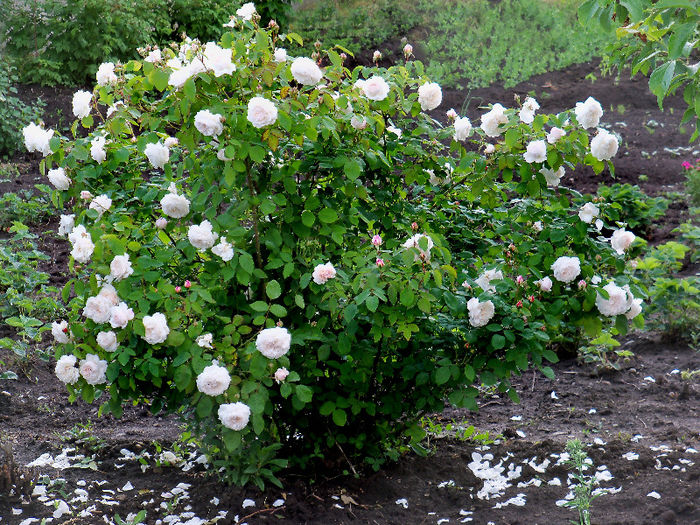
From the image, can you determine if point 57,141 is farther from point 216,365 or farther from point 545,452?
point 545,452

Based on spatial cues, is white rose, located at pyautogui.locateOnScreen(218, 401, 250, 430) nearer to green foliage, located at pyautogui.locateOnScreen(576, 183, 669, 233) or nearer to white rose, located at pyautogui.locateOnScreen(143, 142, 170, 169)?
white rose, located at pyautogui.locateOnScreen(143, 142, 170, 169)

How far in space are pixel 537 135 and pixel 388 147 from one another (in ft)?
1.78

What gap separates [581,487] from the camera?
261cm

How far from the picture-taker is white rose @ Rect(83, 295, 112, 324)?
253 centimetres

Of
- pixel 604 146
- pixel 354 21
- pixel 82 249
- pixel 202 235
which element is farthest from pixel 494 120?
pixel 354 21

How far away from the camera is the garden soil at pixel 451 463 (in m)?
2.83

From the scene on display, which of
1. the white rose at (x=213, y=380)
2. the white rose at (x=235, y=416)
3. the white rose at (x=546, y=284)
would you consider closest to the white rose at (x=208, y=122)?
the white rose at (x=213, y=380)

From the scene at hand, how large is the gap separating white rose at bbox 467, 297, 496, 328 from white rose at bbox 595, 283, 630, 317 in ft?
1.32

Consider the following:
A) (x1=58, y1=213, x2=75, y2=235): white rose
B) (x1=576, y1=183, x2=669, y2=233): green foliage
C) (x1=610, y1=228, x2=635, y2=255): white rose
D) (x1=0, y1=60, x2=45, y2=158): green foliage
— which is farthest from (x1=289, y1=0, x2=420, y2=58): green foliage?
(x1=610, y1=228, x2=635, y2=255): white rose

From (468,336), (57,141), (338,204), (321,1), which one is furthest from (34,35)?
(468,336)

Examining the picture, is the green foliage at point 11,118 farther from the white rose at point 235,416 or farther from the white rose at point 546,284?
the white rose at point 546,284

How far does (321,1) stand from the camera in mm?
11125

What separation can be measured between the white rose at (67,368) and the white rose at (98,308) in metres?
0.21

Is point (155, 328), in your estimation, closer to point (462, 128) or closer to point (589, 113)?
point (462, 128)
